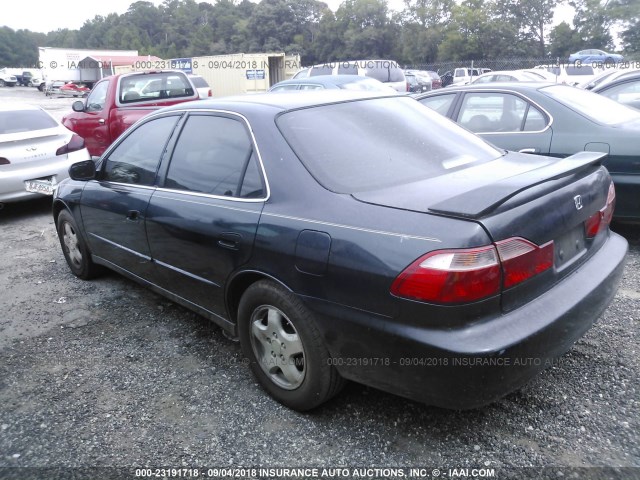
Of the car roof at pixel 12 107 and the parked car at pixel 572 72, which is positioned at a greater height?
the parked car at pixel 572 72

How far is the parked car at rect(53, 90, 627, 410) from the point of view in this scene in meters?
2.19

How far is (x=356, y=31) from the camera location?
73.0 metres

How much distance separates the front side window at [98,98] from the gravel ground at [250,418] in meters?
6.31

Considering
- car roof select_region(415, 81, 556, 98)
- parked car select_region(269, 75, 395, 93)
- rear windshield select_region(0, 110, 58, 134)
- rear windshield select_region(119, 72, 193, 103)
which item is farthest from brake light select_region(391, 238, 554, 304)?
parked car select_region(269, 75, 395, 93)

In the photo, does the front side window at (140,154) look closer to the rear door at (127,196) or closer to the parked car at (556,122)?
the rear door at (127,196)

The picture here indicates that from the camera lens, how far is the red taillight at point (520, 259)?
2.21m

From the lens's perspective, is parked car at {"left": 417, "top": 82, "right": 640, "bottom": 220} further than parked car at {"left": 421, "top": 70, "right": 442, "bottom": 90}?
No

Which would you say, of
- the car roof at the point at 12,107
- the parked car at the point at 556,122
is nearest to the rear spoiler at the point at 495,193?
the parked car at the point at 556,122

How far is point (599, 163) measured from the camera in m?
3.04

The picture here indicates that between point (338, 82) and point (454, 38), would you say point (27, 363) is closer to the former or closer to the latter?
point (338, 82)

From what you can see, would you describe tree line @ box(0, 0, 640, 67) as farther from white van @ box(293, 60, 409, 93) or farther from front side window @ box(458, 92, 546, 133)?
front side window @ box(458, 92, 546, 133)

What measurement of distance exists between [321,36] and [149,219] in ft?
261

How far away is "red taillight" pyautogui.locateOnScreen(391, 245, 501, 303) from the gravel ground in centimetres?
82

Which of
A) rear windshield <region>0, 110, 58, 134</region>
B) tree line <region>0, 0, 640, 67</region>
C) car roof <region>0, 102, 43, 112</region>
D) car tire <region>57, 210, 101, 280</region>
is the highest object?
tree line <region>0, 0, 640, 67</region>
